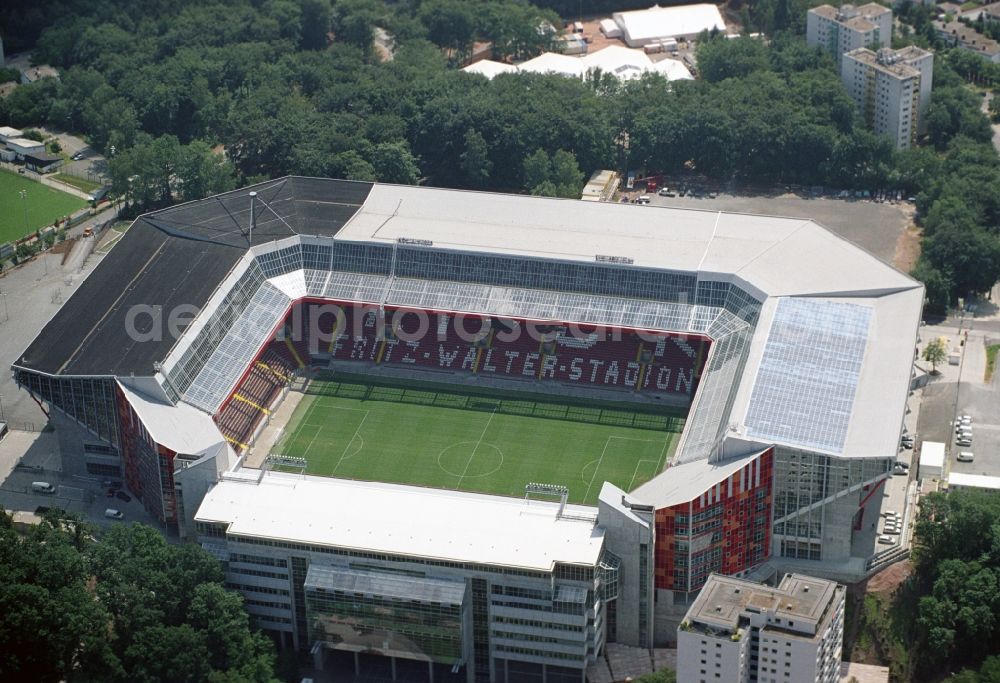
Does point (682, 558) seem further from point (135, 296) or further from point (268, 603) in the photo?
point (135, 296)

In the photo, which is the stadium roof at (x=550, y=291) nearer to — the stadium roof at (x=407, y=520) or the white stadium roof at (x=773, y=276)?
the white stadium roof at (x=773, y=276)

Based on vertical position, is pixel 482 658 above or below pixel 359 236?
below

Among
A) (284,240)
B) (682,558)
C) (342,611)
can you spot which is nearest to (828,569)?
(682,558)

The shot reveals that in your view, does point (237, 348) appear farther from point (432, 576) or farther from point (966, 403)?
point (966, 403)

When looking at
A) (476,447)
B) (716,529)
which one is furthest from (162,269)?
(716,529)

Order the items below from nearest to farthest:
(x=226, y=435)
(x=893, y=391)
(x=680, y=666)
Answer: (x=680, y=666) → (x=893, y=391) → (x=226, y=435)

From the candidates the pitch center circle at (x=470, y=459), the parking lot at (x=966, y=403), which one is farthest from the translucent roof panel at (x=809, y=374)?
the pitch center circle at (x=470, y=459)

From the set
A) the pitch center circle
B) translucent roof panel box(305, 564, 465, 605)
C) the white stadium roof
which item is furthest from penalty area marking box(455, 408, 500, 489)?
translucent roof panel box(305, 564, 465, 605)
